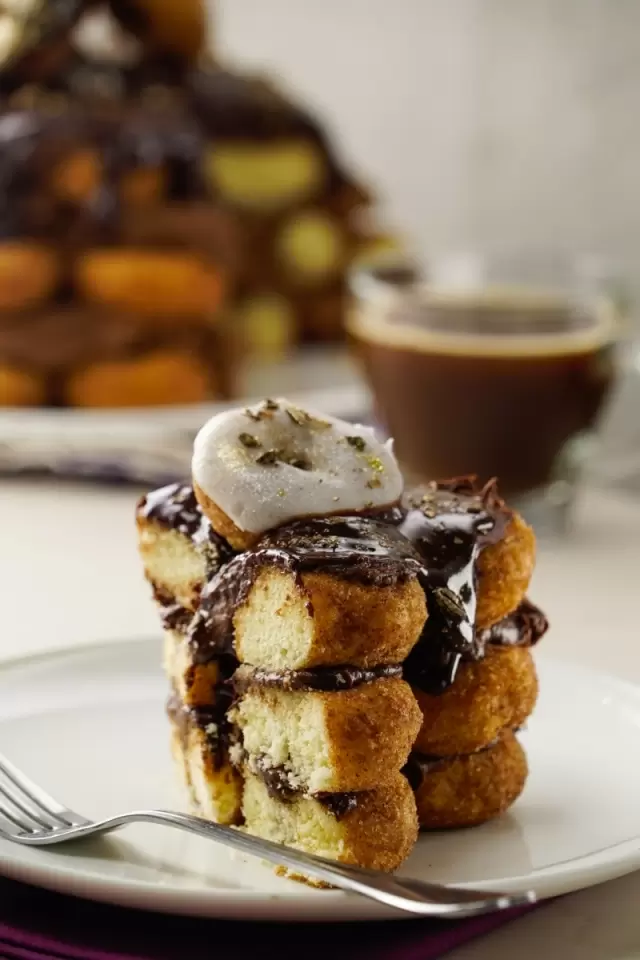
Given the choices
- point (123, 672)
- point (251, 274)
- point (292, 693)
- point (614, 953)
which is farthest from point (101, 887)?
point (251, 274)

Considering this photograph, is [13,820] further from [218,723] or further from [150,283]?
[150,283]

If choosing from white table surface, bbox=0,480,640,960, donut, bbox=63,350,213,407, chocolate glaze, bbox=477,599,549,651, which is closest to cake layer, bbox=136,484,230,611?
chocolate glaze, bbox=477,599,549,651

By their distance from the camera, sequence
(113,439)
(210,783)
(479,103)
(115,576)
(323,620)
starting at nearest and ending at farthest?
(323,620)
(210,783)
(115,576)
(113,439)
(479,103)

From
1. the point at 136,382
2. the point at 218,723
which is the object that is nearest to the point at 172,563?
the point at 218,723

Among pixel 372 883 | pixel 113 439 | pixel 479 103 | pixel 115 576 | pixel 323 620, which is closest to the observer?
pixel 372 883

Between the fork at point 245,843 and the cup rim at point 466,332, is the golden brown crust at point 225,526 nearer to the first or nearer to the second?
Answer: the fork at point 245,843

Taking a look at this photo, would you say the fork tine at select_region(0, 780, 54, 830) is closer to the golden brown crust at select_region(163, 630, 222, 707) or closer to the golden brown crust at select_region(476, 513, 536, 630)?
the golden brown crust at select_region(163, 630, 222, 707)

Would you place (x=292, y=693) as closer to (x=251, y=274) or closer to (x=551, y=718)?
(x=551, y=718)
